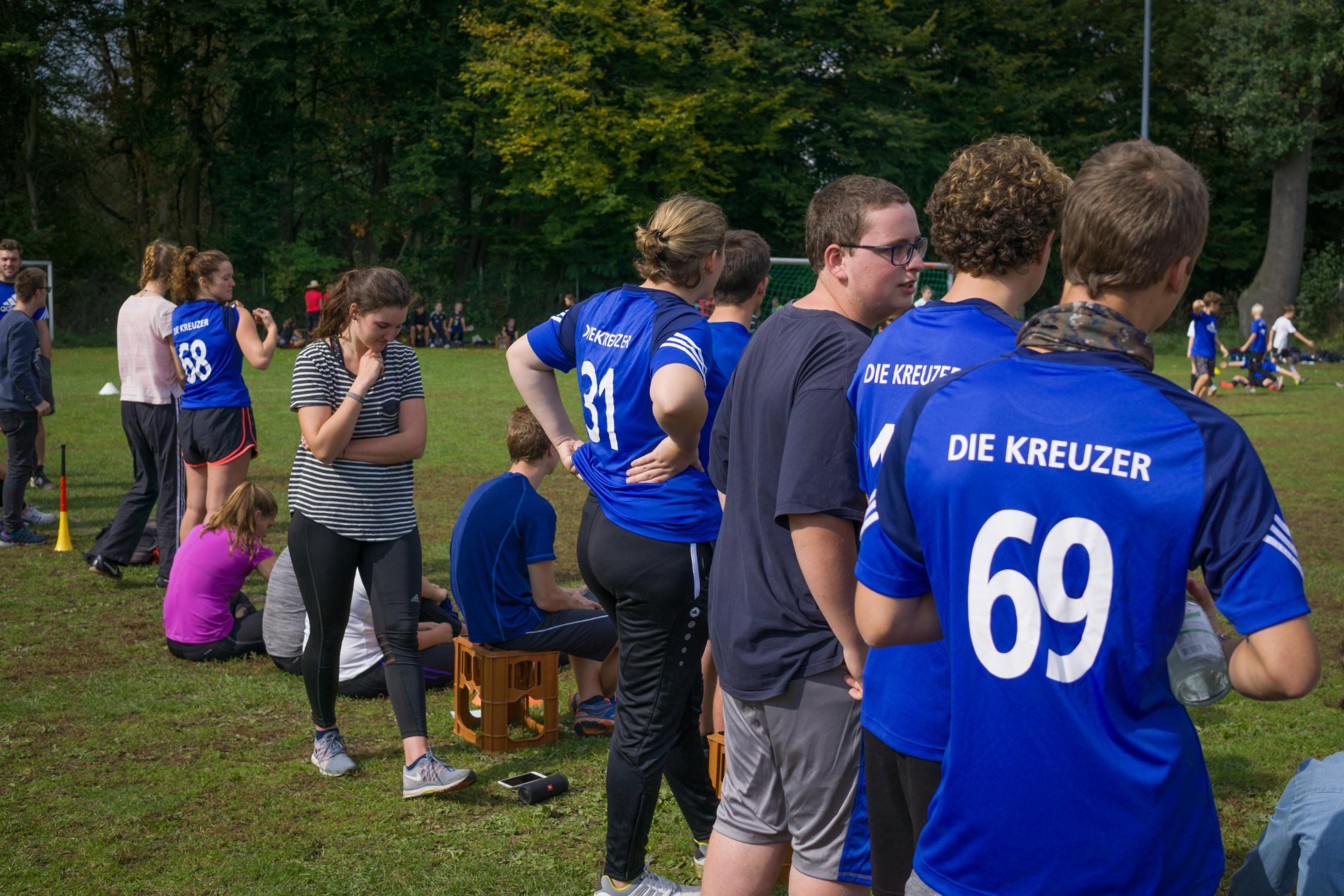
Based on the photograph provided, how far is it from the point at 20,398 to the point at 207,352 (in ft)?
8.64

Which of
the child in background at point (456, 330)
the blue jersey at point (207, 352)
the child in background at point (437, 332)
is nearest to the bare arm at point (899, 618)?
the blue jersey at point (207, 352)

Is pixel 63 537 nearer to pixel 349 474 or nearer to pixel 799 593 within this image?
pixel 349 474

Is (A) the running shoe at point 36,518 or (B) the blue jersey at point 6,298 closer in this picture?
(A) the running shoe at point 36,518

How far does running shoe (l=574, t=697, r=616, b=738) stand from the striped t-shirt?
1331 millimetres

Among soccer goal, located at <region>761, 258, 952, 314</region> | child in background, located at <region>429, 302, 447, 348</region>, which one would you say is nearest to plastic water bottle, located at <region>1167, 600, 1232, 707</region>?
soccer goal, located at <region>761, 258, 952, 314</region>

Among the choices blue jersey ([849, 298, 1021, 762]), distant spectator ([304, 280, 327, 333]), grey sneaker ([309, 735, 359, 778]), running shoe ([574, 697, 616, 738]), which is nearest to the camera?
blue jersey ([849, 298, 1021, 762])

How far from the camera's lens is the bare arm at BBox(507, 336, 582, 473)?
4.16 m

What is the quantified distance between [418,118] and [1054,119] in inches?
884

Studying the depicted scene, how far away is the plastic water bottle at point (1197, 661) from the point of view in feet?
5.74

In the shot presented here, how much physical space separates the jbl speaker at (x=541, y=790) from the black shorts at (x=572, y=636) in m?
0.68

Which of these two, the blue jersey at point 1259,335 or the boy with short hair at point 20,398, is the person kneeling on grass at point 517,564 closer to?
the boy with short hair at point 20,398

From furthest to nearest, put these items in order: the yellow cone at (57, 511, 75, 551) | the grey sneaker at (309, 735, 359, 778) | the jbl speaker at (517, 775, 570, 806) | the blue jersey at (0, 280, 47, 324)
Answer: the blue jersey at (0, 280, 47, 324)
the yellow cone at (57, 511, 75, 551)
the grey sneaker at (309, 735, 359, 778)
the jbl speaker at (517, 775, 570, 806)

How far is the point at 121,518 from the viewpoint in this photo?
315 inches

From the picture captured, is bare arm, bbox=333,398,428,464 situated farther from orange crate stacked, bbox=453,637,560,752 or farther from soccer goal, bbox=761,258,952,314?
soccer goal, bbox=761,258,952,314
